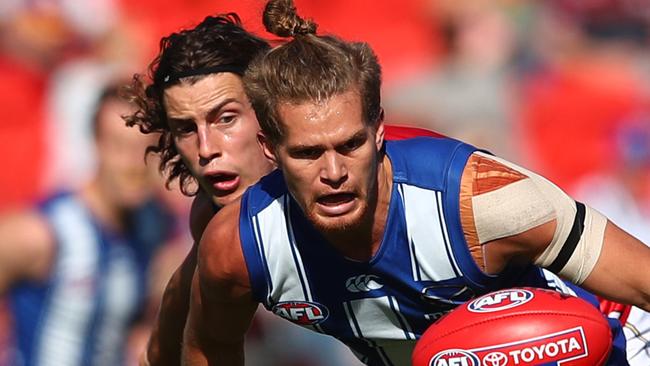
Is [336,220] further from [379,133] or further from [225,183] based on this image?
[225,183]

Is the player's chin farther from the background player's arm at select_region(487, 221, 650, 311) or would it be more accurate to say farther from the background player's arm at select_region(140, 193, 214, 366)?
the background player's arm at select_region(140, 193, 214, 366)

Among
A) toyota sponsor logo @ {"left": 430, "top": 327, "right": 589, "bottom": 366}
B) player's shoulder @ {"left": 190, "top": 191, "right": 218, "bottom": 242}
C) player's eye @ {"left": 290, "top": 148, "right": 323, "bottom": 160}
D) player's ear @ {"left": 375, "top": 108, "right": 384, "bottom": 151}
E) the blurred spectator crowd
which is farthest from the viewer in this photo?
the blurred spectator crowd

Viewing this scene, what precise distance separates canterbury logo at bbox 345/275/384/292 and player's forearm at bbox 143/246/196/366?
1072mm

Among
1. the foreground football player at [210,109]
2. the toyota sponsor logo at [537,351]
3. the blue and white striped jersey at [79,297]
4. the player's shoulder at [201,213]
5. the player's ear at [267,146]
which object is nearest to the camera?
the toyota sponsor logo at [537,351]

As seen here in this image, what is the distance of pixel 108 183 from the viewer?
6.41 m

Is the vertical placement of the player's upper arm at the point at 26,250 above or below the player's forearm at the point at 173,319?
below

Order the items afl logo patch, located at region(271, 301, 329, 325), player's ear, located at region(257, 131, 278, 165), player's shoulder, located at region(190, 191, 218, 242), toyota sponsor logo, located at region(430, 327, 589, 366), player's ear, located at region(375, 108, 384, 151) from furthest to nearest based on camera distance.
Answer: player's shoulder, located at region(190, 191, 218, 242)
afl logo patch, located at region(271, 301, 329, 325)
player's ear, located at region(257, 131, 278, 165)
player's ear, located at region(375, 108, 384, 151)
toyota sponsor logo, located at region(430, 327, 589, 366)

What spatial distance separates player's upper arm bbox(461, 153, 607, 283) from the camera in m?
3.15

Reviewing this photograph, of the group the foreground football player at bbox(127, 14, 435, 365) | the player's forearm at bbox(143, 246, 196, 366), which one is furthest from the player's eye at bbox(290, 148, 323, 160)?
the player's forearm at bbox(143, 246, 196, 366)

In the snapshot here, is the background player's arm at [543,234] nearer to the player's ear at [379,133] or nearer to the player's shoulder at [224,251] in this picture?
the player's ear at [379,133]

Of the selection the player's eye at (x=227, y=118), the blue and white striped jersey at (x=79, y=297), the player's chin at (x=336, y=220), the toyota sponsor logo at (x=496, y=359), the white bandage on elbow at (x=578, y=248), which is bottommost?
the blue and white striped jersey at (x=79, y=297)

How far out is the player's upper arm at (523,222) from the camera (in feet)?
10.3

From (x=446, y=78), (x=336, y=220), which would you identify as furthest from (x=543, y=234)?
(x=446, y=78)

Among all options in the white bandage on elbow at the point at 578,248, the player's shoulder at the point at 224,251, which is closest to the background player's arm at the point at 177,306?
the player's shoulder at the point at 224,251
